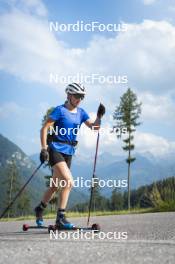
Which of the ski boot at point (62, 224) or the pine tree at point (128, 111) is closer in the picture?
the ski boot at point (62, 224)

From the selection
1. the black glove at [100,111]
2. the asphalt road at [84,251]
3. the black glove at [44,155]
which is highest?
the black glove at [100,111]

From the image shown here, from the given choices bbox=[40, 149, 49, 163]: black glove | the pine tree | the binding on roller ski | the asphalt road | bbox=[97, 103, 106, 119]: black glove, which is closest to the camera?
the asphalt road

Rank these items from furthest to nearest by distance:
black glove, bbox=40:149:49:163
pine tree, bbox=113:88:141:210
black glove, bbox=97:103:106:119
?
pine tree, bbox=113:88:141:210 → black glove, bbox=97:103:106:119 → black glove, bbox=40:149:49:163

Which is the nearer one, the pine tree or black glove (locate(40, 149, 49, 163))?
black glove (locate(40, 149, 49, 163))

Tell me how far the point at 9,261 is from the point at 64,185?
2.77 m

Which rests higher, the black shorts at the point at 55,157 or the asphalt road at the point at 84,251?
the black shorts at the point at 55,157

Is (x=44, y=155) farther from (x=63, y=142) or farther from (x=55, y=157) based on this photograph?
(x=63, y=142)

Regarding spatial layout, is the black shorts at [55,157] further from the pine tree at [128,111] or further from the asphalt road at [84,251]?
the pine tree at [128,111]

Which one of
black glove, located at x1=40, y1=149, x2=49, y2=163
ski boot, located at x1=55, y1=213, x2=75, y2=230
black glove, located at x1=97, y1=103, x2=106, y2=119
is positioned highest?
black glove, located at x1=97, y1=103, x2=106, y2=119

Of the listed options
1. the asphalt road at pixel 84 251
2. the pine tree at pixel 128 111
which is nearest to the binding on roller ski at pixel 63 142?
the asphalt road at pixel 84 251

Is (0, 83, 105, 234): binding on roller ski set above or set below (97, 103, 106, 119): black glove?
below

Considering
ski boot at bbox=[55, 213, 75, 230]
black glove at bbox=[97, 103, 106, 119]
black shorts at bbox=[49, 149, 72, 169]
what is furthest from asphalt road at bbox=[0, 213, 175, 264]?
black glove at bbox=[97, 103, 106, 119]

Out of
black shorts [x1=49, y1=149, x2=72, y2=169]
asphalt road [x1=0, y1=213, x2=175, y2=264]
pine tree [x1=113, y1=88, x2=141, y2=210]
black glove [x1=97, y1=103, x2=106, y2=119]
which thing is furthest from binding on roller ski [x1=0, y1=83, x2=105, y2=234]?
pine tree [x1=113, y1=88, x2=141, y2=210]

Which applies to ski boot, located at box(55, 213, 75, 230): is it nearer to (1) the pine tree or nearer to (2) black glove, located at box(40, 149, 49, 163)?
(2) black glove, located at box(40, 149, 49, 163)
